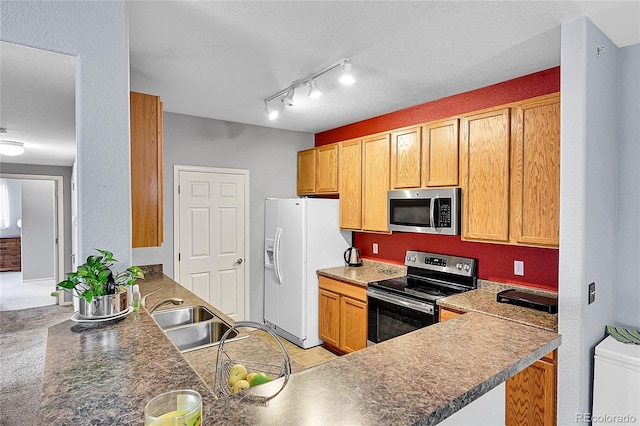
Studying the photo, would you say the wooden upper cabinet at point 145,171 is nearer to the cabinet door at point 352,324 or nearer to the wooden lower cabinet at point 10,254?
the wooden lower cabinet at point 10,254

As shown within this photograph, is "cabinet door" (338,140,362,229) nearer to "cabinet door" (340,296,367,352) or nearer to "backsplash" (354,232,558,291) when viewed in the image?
"backsplash" (354,232,558,291)

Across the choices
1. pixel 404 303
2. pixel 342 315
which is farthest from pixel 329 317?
pixel 404 303

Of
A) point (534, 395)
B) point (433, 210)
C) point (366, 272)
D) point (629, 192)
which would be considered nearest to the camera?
point (534, 395)

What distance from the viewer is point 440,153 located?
2.96 metres

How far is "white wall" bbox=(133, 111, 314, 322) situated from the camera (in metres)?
3.72

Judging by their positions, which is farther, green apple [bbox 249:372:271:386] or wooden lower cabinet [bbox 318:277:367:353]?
Result: wooden lower cabinet [bbox 318:277:367:353]

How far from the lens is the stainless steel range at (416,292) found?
2.76 metres

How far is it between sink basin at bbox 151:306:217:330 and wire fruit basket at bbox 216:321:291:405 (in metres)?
0.98

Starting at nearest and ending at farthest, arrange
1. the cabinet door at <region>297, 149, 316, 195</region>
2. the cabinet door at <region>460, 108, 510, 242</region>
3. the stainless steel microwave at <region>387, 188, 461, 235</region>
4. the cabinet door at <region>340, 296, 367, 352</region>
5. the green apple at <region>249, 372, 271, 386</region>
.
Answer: the green apple at <region>249, 372, 271, 386</region> < the cabinet door at <region>460, 108, 510, 242</region> < the stainless steel microwave at <region>387, 188, 461, 235</region> < the cabinet door at <region>340, 296, 367, 352</region> < the cabinet door at <region>297, 149, 316, 195</region>

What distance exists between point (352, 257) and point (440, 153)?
A: 1.64 m

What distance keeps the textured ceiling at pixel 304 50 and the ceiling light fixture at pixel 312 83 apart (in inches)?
1.9

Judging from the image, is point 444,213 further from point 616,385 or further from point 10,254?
point 10,254

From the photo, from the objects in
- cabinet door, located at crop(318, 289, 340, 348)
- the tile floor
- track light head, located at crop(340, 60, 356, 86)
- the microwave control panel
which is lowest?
cabinet door, located at crop(318, 289, 340, 348)

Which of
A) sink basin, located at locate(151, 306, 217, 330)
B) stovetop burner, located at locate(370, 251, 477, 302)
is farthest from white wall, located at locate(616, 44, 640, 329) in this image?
sink basin, located at locate(151, 306, 217, 330)
